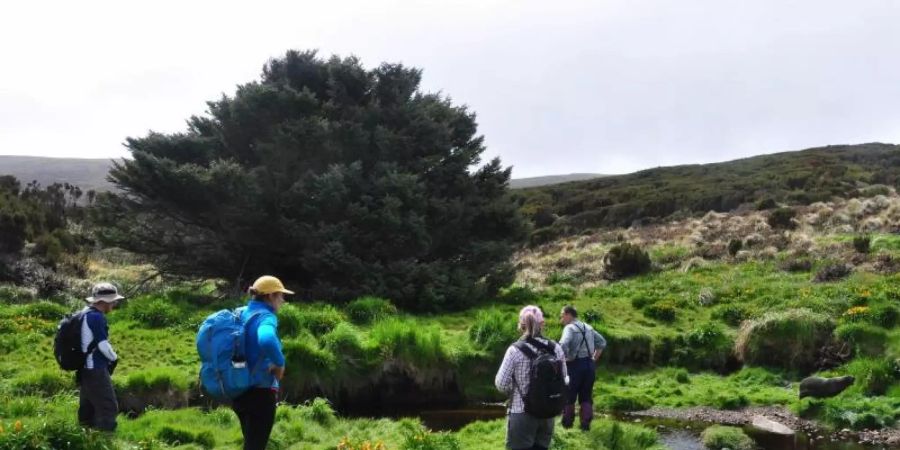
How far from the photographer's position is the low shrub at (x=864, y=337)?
15.1 meters

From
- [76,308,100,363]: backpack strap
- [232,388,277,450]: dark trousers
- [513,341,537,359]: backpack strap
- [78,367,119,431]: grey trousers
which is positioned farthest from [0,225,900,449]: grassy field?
[513,341,537,359]: backpack strap

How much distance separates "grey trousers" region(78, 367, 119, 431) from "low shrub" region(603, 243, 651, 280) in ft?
72.6

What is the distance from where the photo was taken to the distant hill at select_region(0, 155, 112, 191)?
89.4m

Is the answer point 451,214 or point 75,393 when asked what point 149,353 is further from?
point 451,214

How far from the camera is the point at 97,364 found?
7.85 m

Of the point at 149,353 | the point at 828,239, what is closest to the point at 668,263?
the point at 828,239

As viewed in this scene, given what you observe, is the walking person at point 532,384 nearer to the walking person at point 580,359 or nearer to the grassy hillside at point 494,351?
the grassy hillside at point 494,351

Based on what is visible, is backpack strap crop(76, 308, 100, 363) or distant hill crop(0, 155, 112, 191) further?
distant hill crop(0, 155, 112, 191)

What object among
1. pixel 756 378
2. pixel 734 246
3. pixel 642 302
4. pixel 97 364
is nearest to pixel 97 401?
pixel 97 364

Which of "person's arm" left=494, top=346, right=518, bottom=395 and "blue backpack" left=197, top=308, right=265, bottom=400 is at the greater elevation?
"blue backpack" left=197, top=308, right=265, bottom=400

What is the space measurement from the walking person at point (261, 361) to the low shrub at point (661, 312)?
14672 mm

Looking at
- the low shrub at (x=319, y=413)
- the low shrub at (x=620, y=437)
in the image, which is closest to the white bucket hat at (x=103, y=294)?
the low shrub at (x=319, y=413)

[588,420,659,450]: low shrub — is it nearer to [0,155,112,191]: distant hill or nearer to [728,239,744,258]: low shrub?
[728,239,744,258]: low shrub

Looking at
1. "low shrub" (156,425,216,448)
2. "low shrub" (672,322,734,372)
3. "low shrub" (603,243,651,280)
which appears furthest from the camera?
"low shrub" (603,243,651,280)
